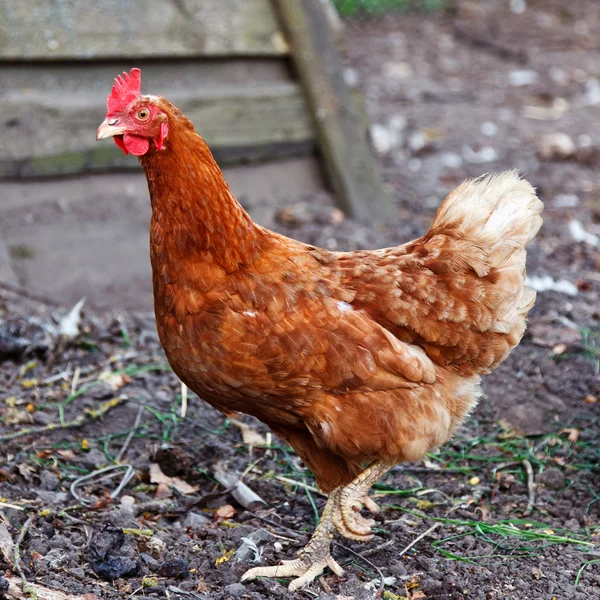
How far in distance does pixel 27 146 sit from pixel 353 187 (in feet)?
6.77

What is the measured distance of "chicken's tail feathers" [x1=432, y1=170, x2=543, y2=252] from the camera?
9.38ft

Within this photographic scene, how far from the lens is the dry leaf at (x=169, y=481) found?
10.2 ft

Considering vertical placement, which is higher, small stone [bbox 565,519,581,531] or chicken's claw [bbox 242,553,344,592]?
chicken's claw [bbox 242,553,344,592]

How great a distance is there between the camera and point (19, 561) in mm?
2416

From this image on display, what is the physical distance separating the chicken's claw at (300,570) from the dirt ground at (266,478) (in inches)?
1.5

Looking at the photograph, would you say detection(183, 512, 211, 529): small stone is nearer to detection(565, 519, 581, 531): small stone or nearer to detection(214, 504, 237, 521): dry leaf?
detection(214, 504, 237, 521): dry leaf

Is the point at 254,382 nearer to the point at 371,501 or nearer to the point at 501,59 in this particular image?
the point at 371,501

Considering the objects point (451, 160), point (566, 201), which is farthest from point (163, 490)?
point (451, 160)

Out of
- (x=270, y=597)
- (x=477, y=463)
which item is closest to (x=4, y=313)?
(x=270, y=597)

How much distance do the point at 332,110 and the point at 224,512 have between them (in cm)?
298

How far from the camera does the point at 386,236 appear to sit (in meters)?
4.98

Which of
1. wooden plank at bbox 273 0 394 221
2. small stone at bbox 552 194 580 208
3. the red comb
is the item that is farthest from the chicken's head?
small stone at bbox 552 194 580 208

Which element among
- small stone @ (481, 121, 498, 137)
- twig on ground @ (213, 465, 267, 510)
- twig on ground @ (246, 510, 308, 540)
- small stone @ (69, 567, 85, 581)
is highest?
small stone @ (69, 567, 85, 581)

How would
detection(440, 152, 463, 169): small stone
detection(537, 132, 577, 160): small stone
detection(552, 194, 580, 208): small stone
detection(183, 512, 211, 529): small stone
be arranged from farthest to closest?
detection(537, 132, 577, 160): small stone, detection(440, 152, 463, 169): small stone, detection(552, 194, 580, 208): small stone, detection(183, 512, 211, 529): small stone
